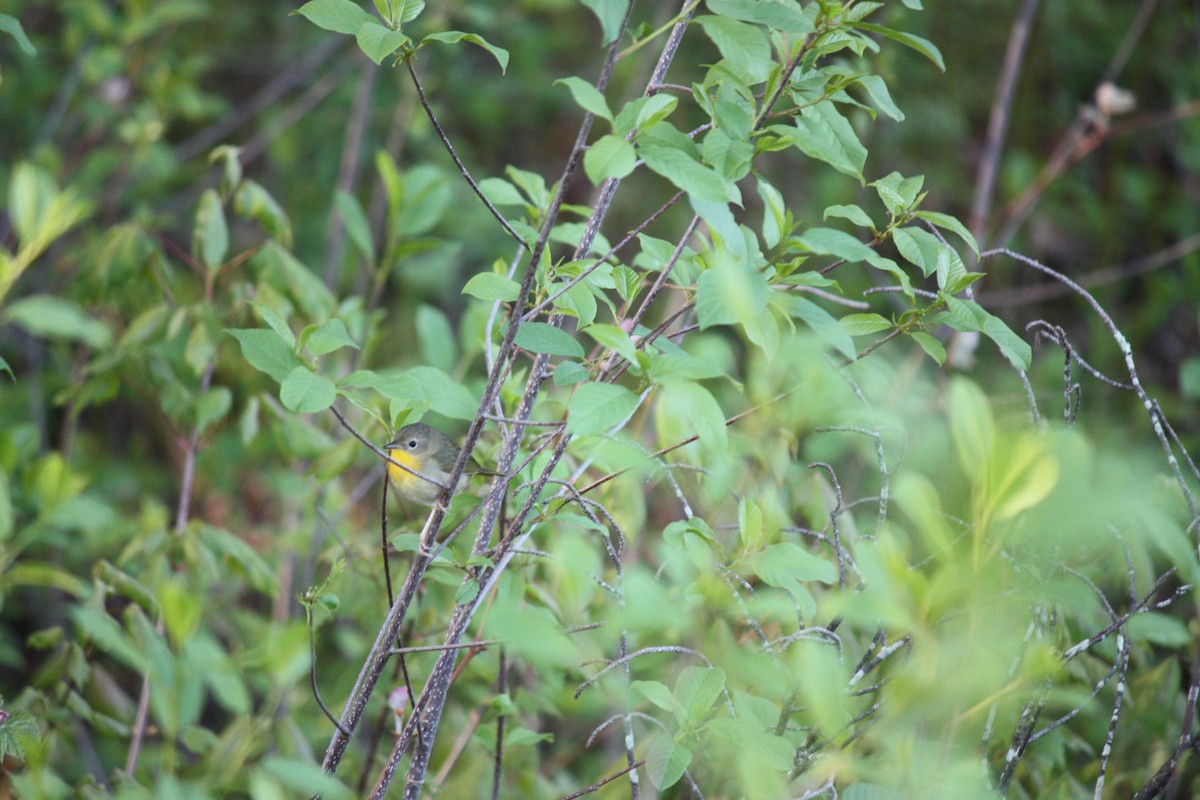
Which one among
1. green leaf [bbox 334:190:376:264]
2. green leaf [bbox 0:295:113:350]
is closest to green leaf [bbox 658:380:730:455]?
green leaf [bbox 0:295:113:350]

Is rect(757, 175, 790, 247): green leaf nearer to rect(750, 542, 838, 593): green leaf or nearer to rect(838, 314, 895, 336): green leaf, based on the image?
rect(838, 314, 895, 336): green leaf

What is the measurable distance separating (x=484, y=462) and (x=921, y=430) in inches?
33.8

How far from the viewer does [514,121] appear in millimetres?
3662

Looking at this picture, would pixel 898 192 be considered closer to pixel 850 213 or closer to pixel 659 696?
pixel 850 213

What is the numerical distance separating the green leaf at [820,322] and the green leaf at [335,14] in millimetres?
488

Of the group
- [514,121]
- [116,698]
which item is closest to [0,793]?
[116,698]

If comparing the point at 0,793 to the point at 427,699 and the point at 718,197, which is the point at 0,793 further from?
the point at 718,197

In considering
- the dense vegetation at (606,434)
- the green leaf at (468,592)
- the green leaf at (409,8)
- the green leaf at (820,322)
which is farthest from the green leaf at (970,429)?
the green leaf at (409,8)

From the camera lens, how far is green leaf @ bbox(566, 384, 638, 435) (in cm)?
75

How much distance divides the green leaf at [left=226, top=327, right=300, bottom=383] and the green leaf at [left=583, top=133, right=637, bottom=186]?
1.25 feet

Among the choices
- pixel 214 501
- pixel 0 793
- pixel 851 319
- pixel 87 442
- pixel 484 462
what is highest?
pixel 851 319

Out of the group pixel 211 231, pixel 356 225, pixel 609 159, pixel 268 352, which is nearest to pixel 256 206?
pixel 211 231

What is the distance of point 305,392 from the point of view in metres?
0.88

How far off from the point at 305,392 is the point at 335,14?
0.36 m
